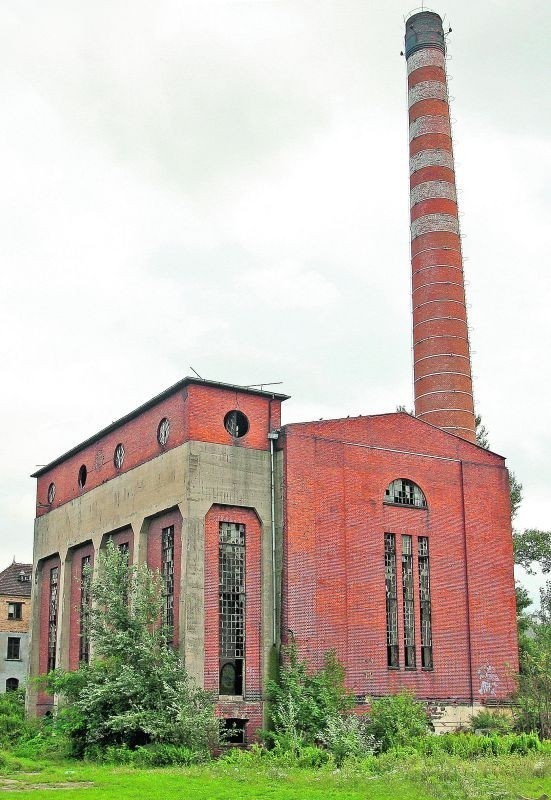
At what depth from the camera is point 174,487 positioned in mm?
24375

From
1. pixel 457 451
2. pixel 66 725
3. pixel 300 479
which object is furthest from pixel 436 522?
pixel 66 725

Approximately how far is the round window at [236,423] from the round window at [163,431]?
1727mm

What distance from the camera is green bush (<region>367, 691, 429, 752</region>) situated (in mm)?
22031

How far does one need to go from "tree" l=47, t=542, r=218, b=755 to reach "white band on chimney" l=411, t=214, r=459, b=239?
18.0 meters

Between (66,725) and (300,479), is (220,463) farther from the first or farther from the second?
(66,725)

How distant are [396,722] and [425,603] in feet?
14.6

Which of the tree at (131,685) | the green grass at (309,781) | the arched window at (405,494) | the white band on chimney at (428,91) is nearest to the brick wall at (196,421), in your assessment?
the tree at (131,685)

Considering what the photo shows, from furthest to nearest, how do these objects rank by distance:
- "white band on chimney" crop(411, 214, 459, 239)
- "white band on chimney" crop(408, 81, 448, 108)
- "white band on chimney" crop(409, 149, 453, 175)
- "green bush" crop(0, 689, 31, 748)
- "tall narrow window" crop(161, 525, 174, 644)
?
"white band on chimney" crop(408, 81, 448, 108), "white band on chimney" crop(409, 149, 453, 175), "white band on chimney" crop(411, 214, 459, 239), "green bush" crop(0, 689, 31, 748), "tall narrow window" crop(161, 525, 174, 644)

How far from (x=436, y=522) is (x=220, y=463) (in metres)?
6.65

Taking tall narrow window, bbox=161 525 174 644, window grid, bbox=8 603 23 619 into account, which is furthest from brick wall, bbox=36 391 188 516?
window grid, bbox=8 603 23 619

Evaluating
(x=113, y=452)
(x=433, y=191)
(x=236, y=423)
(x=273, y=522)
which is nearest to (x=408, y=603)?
(x=273, y=522)

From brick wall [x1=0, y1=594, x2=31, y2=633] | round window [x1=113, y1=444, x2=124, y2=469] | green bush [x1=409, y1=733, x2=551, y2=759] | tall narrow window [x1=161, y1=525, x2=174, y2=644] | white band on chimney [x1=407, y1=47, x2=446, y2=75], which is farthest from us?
brick wall [x1=0, y1=594, x2=31, y2=633]

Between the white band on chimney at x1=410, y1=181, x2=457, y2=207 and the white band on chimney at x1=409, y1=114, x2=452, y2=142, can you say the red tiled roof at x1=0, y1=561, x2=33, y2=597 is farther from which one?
the white band on chimney at x1=409, y1=114, x2=452, y2=142

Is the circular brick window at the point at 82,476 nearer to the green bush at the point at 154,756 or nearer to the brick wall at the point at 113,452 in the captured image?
the brick wall at the point at 113,452
